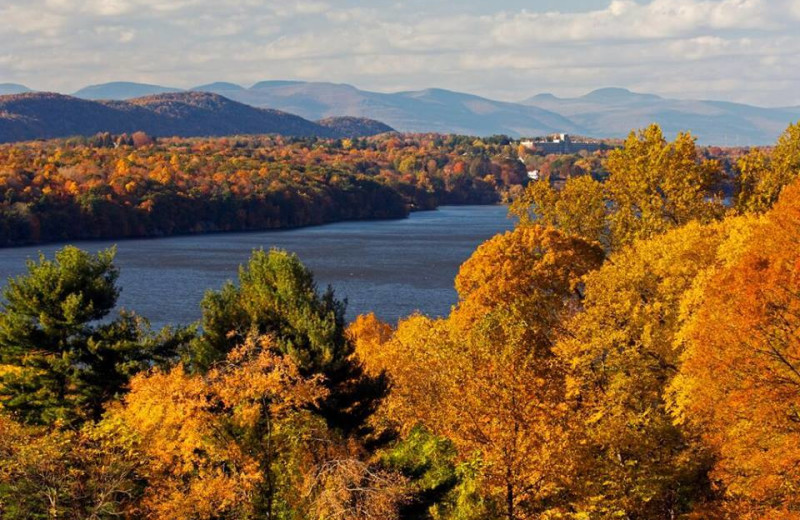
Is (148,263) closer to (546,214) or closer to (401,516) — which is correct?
(546,214)

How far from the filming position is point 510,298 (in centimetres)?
3644

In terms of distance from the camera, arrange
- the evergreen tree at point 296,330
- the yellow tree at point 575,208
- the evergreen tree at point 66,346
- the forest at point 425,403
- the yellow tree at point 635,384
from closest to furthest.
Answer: the forest at point 425,403, the yellow tree at point 635,384, the evergreen tree at point 296,330, the evergreen tree at point 66,346, the yellow tree at point 575,208

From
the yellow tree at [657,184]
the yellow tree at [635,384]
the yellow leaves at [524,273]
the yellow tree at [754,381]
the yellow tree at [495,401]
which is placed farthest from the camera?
the yellow tree at [657,184]

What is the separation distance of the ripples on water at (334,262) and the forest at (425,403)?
90.9ft

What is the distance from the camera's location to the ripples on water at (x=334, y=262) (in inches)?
2933

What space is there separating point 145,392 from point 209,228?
132878 mm

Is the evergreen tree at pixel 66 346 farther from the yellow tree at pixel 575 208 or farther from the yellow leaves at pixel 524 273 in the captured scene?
the yellow tree at pixel 575 208

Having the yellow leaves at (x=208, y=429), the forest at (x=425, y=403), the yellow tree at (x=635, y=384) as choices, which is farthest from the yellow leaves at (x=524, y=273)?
the yellow leaves at (x=208, y=429)

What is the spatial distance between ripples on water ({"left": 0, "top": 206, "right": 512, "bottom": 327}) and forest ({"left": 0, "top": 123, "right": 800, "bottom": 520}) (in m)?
27.7

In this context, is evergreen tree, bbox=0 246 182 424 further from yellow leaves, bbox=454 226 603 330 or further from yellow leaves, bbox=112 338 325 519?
yellow leaves, bbox=454 226 603 330

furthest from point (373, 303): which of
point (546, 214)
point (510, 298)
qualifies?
point (510, 298)

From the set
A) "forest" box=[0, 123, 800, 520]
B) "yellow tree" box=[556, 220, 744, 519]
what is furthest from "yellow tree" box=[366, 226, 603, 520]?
"yellow tree" box=[556, 220, 744, 519]

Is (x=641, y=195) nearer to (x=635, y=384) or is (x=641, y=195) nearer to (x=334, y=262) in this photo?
(x=635, y=384)

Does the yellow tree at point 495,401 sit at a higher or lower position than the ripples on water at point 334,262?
higher
